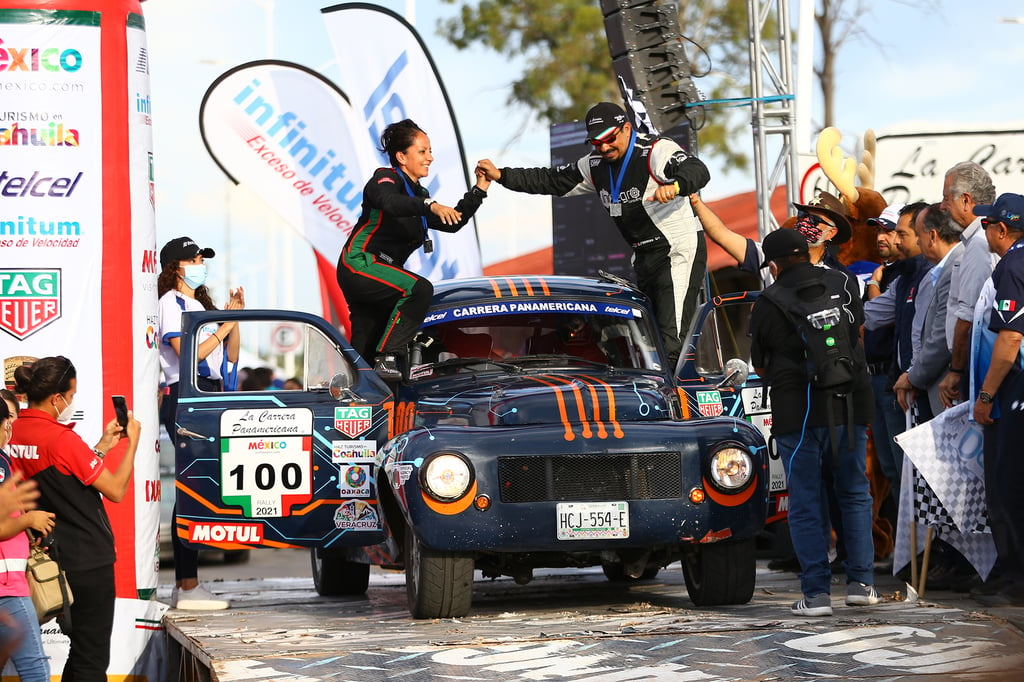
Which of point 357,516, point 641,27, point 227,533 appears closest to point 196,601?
point 227,533

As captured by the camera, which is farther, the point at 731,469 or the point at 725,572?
the point at 725,572

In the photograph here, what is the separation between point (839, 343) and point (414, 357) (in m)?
2.54

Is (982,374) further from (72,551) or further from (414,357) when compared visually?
(72,551)

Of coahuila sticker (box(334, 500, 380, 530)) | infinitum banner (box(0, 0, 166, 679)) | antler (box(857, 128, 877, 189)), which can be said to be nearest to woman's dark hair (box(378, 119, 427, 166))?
infinitum banner (box(0, 0, 166, 679))

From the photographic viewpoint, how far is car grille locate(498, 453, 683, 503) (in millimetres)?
7129

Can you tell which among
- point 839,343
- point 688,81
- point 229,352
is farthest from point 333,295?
point 839,343

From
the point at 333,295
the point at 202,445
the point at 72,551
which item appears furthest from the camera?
the point at 333,295

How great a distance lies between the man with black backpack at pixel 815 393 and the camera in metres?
7.26

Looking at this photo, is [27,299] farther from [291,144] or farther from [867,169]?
[291,144]

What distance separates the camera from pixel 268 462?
8.13m

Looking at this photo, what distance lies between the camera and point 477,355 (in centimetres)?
848

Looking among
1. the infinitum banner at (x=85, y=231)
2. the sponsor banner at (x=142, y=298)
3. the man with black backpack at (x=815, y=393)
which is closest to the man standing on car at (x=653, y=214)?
the man with black backpack at (x=815, y=393)

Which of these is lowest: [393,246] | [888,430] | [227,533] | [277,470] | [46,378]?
[227,533]

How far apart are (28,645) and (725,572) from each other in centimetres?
347
